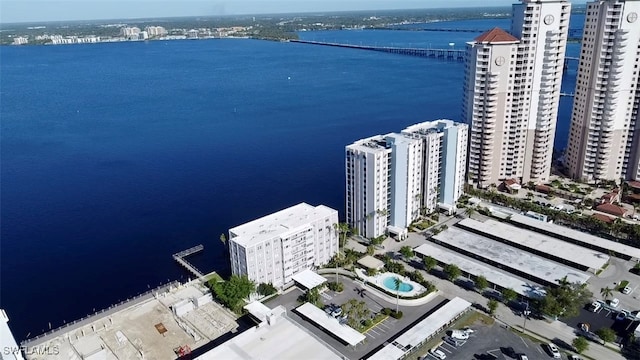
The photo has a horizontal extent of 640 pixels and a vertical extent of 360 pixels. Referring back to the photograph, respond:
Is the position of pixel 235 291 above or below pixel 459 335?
above

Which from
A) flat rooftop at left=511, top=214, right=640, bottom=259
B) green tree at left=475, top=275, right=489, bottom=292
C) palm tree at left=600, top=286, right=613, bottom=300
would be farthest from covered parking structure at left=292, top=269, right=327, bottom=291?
flat rooftop at left=511, top=214, right=640, bottom=259

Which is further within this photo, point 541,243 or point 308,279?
point 541,243

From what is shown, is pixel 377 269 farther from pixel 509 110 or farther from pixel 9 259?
pixel 9 259

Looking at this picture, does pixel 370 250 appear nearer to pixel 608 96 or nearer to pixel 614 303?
pixel 614 303

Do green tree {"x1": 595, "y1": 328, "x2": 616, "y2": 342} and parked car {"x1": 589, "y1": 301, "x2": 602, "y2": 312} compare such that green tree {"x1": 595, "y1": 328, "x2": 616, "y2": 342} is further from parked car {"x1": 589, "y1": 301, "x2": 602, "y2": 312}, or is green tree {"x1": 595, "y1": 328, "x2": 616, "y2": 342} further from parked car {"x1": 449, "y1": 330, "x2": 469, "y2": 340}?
parked car {"x1": 449, "y1": 330, "x2": 469, "y2": 340}

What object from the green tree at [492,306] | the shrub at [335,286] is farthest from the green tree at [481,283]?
the shrub at [335,286]

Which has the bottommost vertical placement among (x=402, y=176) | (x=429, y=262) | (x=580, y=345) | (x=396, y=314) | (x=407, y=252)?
(x=396, y=314)

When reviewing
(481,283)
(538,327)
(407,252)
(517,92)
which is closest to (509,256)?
(481,283)
